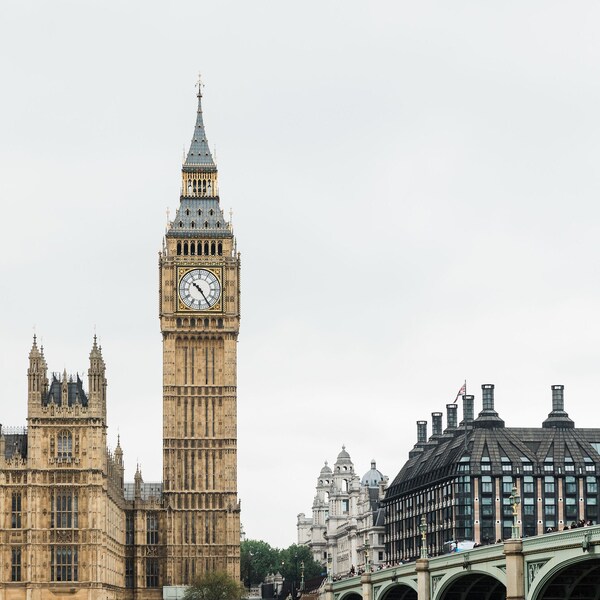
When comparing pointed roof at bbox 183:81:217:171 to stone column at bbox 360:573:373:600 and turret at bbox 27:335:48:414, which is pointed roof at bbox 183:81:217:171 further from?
stone column at bbox 360:573:373:600

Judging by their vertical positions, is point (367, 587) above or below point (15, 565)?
below

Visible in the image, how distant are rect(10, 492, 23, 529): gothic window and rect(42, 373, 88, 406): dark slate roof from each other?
8.01m

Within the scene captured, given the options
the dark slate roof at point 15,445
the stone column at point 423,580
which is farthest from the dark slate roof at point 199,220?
the stone column at point 423,580

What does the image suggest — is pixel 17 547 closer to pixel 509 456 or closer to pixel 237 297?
pixel 237 297

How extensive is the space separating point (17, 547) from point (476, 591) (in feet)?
169

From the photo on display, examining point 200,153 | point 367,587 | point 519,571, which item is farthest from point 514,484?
point 519,571

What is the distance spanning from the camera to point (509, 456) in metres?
188

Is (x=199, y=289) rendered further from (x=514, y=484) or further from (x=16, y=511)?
(x=514, y=484)

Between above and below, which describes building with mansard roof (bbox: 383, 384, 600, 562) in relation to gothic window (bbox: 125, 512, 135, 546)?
above

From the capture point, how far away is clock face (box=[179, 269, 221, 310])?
172500 millimetres

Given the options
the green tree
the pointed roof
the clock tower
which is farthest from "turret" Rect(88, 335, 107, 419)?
the pointed roof

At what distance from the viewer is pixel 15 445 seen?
5738 inches

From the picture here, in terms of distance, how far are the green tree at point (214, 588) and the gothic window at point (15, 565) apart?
832 inches

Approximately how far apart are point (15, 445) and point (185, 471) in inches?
1048
